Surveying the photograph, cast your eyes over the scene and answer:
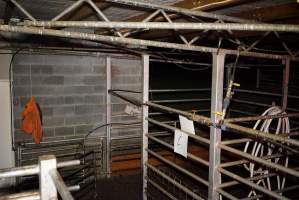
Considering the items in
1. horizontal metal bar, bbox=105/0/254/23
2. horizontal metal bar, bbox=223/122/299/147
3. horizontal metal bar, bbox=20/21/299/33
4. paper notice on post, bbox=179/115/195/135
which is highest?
horizontal metal bar, bbox=105/0/254/23

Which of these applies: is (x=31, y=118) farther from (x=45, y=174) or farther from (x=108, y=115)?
(x=45, y=174)

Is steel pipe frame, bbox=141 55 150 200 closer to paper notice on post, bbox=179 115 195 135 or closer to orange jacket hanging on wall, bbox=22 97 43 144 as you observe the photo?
paper notice on post, bbox=179 115 195 135

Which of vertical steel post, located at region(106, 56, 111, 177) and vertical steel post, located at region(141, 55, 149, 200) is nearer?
vertical steel post, located at region(141, 55, 149, 200)

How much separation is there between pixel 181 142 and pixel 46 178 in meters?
1.98

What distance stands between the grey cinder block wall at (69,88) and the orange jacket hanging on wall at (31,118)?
12 cm

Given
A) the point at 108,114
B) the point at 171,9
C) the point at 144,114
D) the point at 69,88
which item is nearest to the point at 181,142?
the point at 144,114

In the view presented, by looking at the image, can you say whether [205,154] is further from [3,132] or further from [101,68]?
[3,132]

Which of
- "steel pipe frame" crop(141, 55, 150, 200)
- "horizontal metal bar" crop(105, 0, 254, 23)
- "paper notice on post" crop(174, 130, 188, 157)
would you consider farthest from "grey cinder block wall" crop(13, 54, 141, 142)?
"horizontal metal bar" crop(105, 0, 254, 23)

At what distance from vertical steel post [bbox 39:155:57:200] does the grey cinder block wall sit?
3351 mm

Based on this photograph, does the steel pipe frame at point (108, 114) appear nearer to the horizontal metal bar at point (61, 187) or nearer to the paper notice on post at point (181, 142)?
the paper notice on post at point (181, 142)

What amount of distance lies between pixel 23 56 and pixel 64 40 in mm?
665

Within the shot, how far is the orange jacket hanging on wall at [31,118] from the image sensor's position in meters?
4.36

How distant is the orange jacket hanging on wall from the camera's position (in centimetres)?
436

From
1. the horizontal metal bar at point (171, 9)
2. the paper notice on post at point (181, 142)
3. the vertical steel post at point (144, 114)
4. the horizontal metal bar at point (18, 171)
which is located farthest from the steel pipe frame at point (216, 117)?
the horizontal metal bar at point (18, 171)
